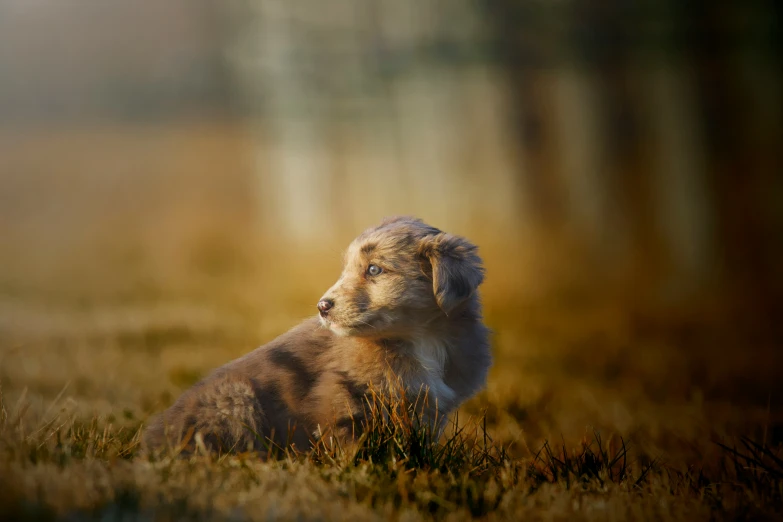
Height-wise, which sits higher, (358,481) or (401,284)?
(401,284)

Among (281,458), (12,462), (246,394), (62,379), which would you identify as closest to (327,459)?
(281,458)

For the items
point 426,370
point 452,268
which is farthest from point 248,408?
point 452,268

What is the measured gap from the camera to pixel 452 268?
370 cm

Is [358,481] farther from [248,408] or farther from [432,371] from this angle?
[432,371]

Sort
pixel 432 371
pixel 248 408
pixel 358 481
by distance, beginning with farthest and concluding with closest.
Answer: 1. pixel 432 371
2. pixel 248 408
3. pixel 358 481

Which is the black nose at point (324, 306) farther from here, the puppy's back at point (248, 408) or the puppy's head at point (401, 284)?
the puppy's back at point (248, 408)

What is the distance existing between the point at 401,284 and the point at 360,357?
1.37ft

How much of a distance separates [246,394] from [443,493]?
1.06 metres

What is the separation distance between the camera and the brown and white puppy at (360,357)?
351 centimetres

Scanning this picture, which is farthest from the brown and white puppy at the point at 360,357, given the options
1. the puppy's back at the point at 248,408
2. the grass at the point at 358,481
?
the grass at the point at 358,481

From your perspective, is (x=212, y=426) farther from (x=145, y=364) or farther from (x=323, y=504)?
(x=145, y=364)

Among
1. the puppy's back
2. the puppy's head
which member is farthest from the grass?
the puppy's head

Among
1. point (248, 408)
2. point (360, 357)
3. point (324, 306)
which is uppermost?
point (324, 306)

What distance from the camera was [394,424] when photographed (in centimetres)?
338
